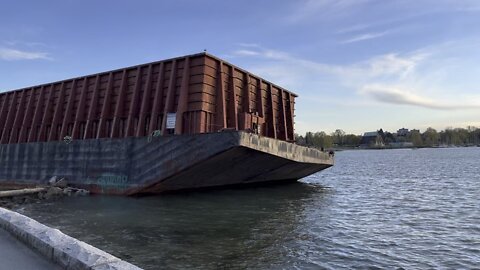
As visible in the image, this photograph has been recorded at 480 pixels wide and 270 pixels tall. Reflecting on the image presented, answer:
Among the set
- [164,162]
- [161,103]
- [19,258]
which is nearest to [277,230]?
[19,258]

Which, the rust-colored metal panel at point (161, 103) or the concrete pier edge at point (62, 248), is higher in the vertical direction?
the rust-colored metal panel at point (161, 103)

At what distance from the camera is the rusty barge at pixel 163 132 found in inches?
775

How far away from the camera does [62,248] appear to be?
235 inches

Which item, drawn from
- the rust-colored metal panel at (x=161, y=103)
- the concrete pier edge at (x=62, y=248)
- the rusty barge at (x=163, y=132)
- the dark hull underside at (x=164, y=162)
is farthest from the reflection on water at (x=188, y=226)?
the rust-colored metal panel at (x=161, y=103)

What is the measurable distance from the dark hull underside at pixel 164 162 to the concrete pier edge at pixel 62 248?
35.7 ft

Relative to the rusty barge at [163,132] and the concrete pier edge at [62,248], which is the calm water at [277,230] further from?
the concrete pier edge at [62,248]

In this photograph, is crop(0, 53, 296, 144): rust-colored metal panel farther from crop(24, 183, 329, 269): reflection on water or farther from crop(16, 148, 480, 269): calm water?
crop(16, 148, 480, 269): calm water

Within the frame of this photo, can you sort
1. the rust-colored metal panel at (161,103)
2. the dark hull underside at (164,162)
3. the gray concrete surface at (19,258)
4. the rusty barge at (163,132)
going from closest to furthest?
the gray concrete surface at (19,258)
the dark hull underside at (164,162)
the rusty barge at (163,132)
the rust-colored metal panel at (161,103)

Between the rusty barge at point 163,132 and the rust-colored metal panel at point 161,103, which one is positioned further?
the rust-colored metal panel at point 161,103

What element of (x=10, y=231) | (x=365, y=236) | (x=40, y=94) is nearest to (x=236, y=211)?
(x=365, y=236)

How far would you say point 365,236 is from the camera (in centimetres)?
1200

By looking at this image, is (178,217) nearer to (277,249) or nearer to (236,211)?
(236,211)

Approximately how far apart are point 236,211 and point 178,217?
8.77 ft

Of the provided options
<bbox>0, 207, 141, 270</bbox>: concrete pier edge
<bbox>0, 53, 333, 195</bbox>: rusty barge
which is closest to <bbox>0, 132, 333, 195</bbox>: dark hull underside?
<bbox>0, 53, 333, 195</bbox>: rusty barge
